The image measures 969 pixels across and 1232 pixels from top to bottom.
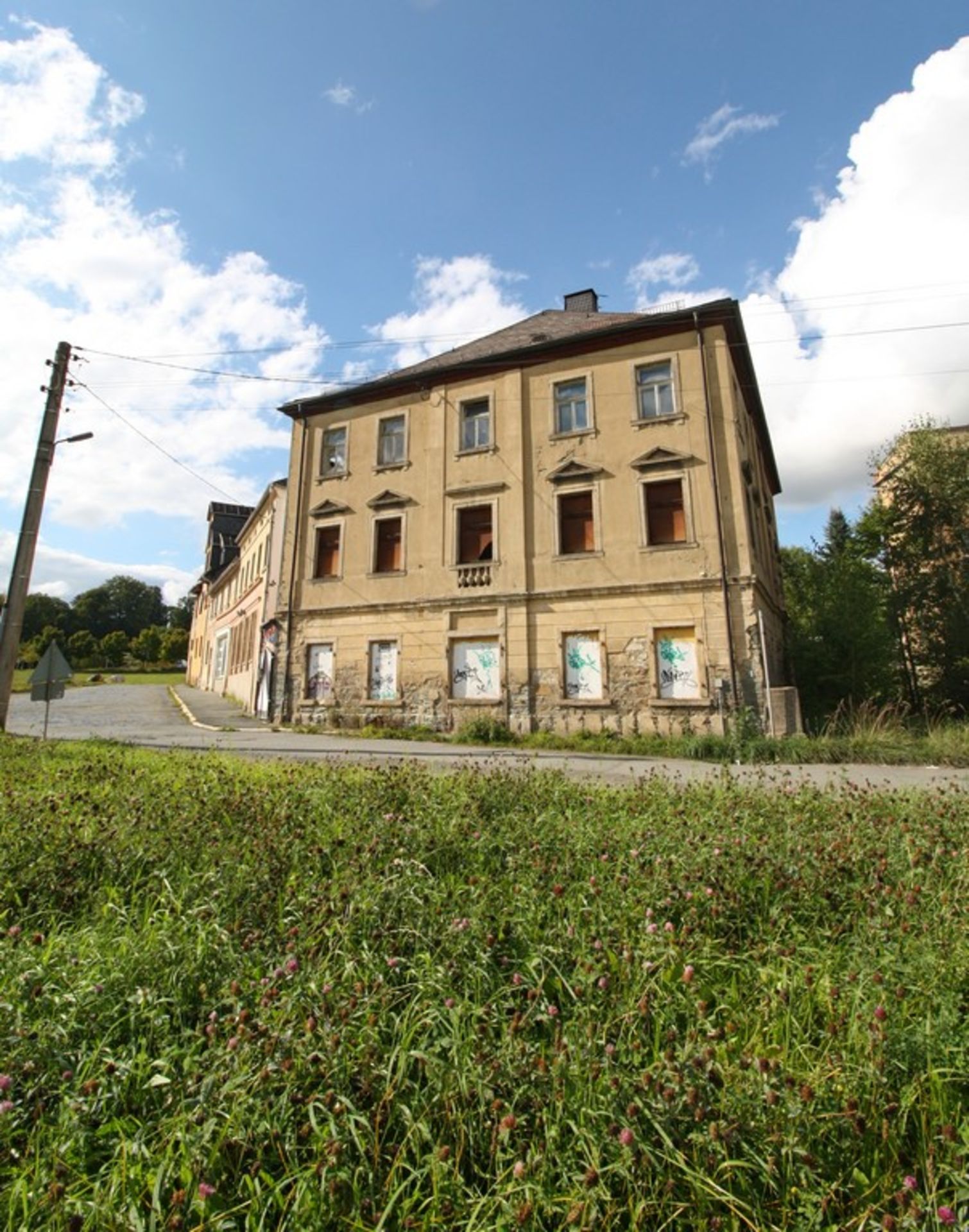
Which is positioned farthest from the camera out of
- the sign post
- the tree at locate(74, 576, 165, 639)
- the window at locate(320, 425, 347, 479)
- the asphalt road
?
the tree at locate(74, 576, 165, 639)

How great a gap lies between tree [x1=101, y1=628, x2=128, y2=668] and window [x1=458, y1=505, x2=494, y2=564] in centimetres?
5540

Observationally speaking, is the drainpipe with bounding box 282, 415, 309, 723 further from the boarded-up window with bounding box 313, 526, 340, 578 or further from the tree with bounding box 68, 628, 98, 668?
the tree with bounding box 68, 628, 98, 668

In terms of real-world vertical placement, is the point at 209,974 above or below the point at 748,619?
below

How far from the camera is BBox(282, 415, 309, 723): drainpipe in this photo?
20.2 meters

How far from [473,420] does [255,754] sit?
12813mm

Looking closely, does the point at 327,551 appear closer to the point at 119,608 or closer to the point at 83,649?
the point at 83,649

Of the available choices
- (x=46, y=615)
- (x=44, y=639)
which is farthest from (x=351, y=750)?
(x=46, y=615)

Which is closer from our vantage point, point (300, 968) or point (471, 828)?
point (300, 968)

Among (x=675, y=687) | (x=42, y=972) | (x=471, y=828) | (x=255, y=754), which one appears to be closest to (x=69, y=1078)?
(x=42, y=972)

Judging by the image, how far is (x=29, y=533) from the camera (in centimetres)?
1284

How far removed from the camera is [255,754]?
37.4 ft

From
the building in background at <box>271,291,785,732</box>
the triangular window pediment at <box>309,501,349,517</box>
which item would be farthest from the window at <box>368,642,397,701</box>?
the triangular window pediment at <box>309,501,349,517</box>

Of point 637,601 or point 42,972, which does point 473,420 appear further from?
point 42,972

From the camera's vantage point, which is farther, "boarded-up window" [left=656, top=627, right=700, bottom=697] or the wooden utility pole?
"boarded-up window" [left=656, top=627, right=700, bottom=697]
